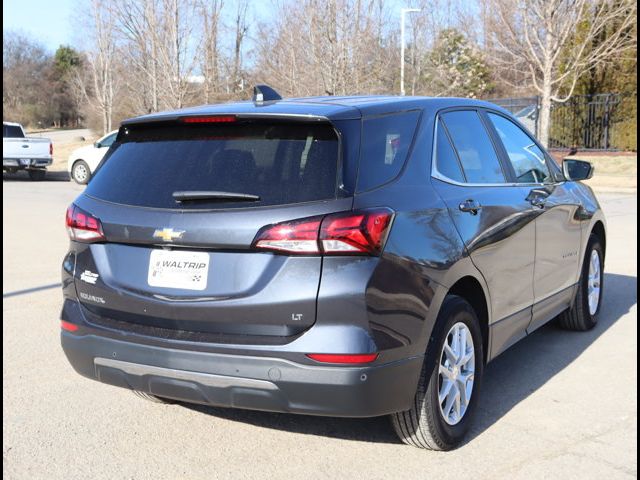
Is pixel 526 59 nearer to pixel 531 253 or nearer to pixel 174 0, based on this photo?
pixel 174 0

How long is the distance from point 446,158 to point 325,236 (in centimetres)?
115

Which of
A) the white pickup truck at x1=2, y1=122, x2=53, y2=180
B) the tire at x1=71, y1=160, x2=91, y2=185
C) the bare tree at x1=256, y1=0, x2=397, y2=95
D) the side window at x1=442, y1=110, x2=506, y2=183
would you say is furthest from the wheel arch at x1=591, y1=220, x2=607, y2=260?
the white pickup truck at x1=2, y1=122, x2=53, y2=180

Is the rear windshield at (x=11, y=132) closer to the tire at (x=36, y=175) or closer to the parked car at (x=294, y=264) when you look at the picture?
the tire at (x=36, y=175)

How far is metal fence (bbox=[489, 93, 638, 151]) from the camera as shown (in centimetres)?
2777

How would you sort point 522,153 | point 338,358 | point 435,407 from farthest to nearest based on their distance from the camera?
point 522,153 < point 435,407 < point 338,358

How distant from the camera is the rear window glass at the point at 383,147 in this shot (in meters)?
3.43

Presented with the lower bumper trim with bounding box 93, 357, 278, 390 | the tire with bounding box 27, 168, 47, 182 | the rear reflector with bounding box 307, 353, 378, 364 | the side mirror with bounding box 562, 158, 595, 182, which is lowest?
the tire with bounding box 27, 168, 47, 182

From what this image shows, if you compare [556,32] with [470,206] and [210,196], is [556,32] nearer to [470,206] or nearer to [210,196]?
[470,206]

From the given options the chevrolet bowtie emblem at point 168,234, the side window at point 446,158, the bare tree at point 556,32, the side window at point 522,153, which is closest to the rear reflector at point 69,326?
the chevrolet bowtie emblem at point 168,234

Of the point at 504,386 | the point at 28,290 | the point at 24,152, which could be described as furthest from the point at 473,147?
the point at 24,152

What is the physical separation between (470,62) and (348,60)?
22827 mm

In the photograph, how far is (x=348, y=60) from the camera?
23.7 metres

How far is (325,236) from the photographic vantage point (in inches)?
127

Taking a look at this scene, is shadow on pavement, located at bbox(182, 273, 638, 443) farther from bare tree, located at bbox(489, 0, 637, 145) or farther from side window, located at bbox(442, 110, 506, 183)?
bare tree, located at bbox(489, 0, 637, 145)
